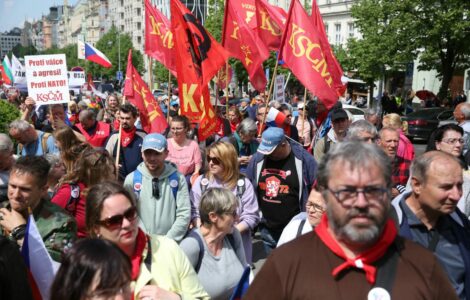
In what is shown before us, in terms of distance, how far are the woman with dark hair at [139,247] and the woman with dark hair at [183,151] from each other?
10.9 feet

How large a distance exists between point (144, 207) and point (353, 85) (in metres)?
36.9

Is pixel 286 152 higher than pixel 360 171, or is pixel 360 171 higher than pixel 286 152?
pixel 360 171

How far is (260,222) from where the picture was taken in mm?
5395

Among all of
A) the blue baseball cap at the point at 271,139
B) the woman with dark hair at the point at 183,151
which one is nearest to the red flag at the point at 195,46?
the woman with dark hair at the point at 183,151

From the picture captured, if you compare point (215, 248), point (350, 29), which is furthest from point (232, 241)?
point (350, 29)

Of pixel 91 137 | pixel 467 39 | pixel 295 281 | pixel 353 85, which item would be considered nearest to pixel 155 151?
pixel 295 281

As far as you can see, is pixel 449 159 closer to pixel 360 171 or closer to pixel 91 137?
pixel 360 171

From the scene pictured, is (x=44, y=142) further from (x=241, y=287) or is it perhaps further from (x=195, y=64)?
(x=241, y=287)

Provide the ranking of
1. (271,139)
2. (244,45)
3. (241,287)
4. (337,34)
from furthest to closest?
(337,34) → (244,45) → (271,139) → (241,287)

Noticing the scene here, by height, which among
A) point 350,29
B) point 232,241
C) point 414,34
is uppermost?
point 350,29

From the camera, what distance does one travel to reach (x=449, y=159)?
3.16m

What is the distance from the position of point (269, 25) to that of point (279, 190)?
5.19 meters

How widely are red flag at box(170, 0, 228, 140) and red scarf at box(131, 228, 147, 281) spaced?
A: 418 cm

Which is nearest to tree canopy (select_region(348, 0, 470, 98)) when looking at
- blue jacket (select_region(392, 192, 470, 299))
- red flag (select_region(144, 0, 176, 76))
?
red flag (select_region(144, 0, 176, 76))
